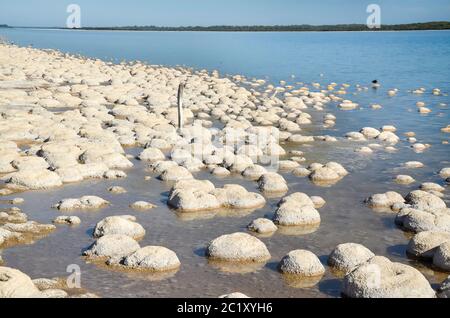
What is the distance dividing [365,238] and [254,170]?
16.6ft

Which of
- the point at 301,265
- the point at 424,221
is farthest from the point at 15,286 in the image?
the point at 424,221

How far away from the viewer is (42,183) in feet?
49.3

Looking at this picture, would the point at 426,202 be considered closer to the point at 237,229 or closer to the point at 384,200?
the point at 384,200

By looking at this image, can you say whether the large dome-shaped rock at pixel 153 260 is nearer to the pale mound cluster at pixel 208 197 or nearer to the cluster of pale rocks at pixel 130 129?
the pale mound cluster at pixel 208 197

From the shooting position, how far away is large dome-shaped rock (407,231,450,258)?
11344 millimetres

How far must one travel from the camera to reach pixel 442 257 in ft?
35.7

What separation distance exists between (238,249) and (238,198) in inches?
129

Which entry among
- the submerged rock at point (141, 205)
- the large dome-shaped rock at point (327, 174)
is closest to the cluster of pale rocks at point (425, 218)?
the large dome-shaped rock at point (327, 174)

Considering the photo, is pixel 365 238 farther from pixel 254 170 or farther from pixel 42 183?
pixel 42 183

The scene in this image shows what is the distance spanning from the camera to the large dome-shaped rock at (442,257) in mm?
10781

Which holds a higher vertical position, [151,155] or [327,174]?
[151,155]

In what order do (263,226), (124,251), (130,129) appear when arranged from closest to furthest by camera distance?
(124,251) → (263,226) → (130,129)

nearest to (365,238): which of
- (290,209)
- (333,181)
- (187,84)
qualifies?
(290,209)

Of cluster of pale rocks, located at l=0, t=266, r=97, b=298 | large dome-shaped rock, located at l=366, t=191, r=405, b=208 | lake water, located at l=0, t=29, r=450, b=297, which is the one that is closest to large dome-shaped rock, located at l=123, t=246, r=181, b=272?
lake water, located at l=0, t=29, r=450, b=297
